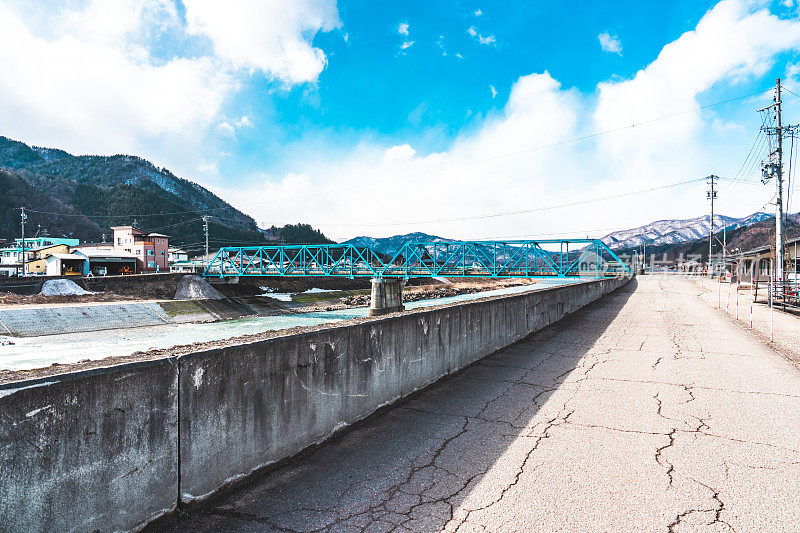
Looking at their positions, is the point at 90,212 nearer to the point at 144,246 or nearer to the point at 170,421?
the point at 144,246

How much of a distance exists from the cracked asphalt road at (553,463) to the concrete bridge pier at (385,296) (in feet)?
70.1

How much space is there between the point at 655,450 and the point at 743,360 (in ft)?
22.2

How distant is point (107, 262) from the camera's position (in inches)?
2800

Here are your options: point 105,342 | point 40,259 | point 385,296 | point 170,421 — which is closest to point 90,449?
point 170,421

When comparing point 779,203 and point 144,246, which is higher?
point 779,203

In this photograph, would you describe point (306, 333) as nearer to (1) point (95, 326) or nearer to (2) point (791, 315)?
(2) point (791, 315)

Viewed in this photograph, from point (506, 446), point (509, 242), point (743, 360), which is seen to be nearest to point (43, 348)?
point (506, 446)

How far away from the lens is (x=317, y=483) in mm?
3859

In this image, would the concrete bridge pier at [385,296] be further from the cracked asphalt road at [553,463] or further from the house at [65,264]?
the house at [65,264]

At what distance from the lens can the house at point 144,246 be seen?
82.2m

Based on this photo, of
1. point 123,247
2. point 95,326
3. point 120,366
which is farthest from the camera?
point 123,247

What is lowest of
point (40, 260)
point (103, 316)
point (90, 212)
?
point (103, 316)

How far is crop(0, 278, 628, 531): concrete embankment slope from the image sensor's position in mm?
2516

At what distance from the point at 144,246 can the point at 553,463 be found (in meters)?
93.7
